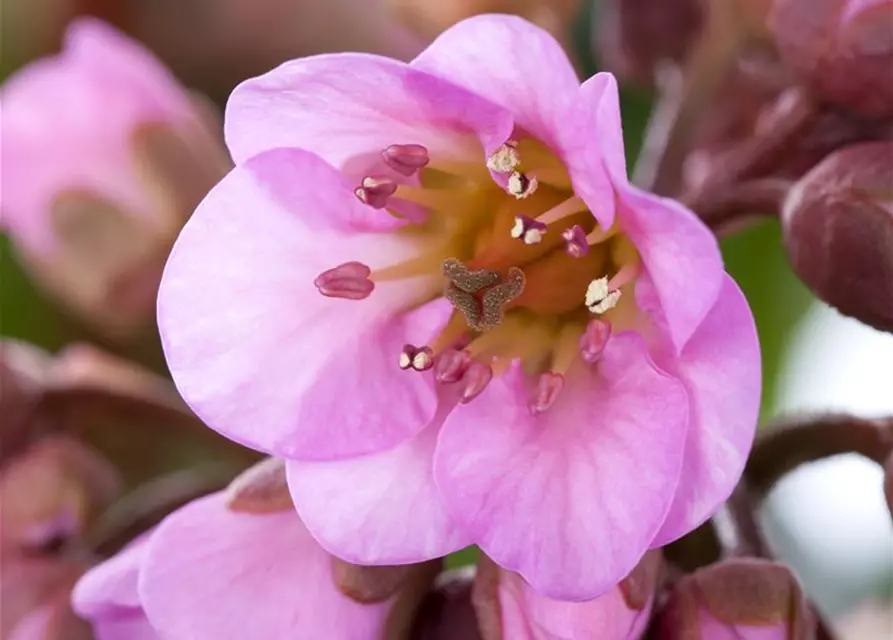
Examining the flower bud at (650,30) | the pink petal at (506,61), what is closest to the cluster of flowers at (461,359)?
the pink petal at (506,61)

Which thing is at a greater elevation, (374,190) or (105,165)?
(374,190)

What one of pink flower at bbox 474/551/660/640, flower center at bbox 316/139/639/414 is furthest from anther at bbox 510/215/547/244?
pink flower at bbox 474/551/660/640

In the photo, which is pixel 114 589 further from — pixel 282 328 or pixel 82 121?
pixel 82 121

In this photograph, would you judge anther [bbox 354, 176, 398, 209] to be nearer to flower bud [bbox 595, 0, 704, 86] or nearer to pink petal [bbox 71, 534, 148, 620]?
pink petal [bbox 71, 534, 148, 620]

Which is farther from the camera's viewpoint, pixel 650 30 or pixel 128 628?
pixel 650 30

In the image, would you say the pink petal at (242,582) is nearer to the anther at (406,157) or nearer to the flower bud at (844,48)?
the anther at (406,157)

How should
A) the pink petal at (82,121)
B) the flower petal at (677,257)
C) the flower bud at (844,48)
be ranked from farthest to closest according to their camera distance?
1. the pink petal at (82,121)
2. the flower bud at (844,48)
3. the flower petal at (677,257)

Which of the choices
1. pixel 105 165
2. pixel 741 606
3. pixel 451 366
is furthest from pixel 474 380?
pixel 105 165
